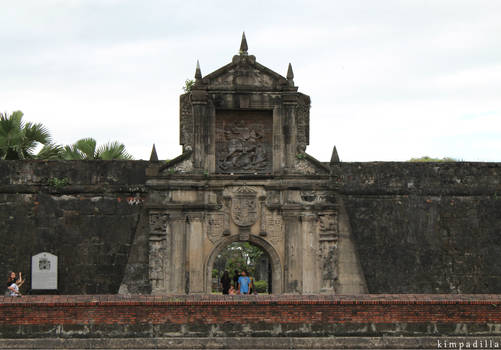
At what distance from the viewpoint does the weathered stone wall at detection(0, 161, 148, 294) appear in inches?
757

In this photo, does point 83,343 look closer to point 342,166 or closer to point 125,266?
point 125,266

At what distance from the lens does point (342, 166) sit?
65.7 feet

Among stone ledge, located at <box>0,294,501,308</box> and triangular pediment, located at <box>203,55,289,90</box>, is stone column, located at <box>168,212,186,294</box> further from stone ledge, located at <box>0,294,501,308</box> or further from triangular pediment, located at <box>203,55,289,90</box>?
stone ledge, located at <box>0,294,501,308</box>

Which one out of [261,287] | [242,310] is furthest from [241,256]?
[242,310]

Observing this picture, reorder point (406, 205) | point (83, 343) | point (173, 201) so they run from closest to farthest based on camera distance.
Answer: point (83, 343) < point (173, 201) < point (406, 205)

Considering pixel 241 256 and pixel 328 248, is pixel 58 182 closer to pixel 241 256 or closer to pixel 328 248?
pixel 328 248

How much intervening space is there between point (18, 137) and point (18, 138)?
0.11 ft

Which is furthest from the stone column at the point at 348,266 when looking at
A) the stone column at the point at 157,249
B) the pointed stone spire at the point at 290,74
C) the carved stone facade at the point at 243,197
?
the stone column at the point at 157,249

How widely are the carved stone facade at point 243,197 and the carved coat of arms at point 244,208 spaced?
3 centimetres

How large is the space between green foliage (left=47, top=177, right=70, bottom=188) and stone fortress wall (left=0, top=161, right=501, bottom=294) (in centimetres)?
3

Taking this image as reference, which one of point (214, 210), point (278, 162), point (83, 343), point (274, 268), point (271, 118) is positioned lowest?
point (83, 343)

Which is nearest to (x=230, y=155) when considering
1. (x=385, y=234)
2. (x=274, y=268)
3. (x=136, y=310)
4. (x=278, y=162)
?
(x=278, y=162)

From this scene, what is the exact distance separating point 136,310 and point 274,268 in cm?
695

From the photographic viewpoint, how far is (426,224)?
20000 millimetres
